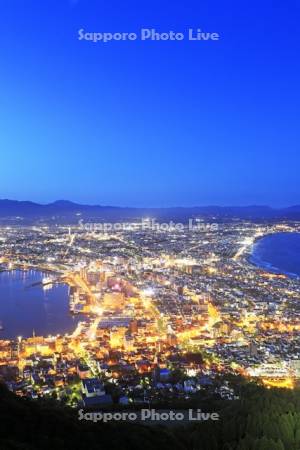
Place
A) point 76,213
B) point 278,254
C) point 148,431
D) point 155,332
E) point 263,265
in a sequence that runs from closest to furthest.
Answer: point 148,431 → point 155,332 → point 263,265 → point 278,254 → point 76,213

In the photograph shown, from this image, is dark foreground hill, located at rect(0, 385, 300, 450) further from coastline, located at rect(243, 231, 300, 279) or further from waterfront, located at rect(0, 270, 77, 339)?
coastline, located at rect(243, 231, 300, 279)

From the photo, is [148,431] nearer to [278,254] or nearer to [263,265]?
[263,265]

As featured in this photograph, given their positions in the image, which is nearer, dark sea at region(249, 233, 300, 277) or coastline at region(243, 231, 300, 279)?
coastline at region(243, 231, 300, 279)

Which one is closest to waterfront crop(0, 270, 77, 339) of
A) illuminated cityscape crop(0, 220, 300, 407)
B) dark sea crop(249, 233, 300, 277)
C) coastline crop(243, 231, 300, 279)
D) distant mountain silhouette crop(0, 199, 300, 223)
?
illuminated cityscape crop(0, 220, 300, 407)

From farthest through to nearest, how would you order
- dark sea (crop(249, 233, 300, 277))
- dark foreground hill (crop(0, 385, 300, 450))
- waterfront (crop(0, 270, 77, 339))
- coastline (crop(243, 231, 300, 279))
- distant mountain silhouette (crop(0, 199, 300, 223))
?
distant mountain silhouette (crop(0, 199, 300, 223)), dark sea (crop(249, 233, 300, 277)), coastline (crop(243, 231, 300, 279)), waterfront (crop(0, 270, 77, 339)), dark foreground hill (crop(0, 385, 300, 450))

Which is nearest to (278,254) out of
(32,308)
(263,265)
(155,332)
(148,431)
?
(263,265)

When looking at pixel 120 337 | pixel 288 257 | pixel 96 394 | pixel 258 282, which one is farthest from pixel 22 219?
pixel 96 394

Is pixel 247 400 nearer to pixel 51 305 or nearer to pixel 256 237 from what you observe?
Result: pixel 51 305
